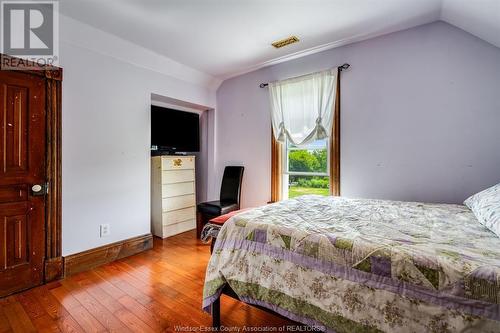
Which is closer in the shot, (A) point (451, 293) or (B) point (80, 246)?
(A) point (451, 293)

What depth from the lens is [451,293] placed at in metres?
0.90

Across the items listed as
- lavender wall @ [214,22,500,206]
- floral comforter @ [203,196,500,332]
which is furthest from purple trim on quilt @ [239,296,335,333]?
lavender wall @ [214,22,500,206]

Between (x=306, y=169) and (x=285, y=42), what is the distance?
1.60 metres

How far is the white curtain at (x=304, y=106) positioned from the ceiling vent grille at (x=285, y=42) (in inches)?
18.1

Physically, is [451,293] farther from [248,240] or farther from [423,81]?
[423,81]

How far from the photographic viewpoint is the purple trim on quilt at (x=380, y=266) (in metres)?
1.01

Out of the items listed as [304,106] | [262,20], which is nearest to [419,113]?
[304,106]

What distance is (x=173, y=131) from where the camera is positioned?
3.72 m

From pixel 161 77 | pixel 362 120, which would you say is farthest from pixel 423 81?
pixel 161 77

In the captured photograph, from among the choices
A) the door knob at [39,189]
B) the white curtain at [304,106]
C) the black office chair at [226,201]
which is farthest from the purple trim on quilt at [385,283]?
the door knob at [39,189]

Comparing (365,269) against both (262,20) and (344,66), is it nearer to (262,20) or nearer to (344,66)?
(262,20)

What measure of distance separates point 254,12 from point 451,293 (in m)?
2.42

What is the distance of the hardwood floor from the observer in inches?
64.4

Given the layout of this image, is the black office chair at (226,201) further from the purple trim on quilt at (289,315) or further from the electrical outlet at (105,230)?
the purple trim on quilt at (289,315)
